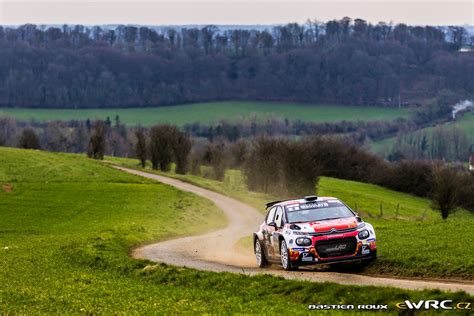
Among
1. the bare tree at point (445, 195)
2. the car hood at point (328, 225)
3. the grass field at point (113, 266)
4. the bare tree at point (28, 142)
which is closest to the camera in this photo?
the grass field at point (113, 266)

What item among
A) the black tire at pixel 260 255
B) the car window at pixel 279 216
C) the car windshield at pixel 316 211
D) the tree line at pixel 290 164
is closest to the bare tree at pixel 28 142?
the tree line at pixel 290 164

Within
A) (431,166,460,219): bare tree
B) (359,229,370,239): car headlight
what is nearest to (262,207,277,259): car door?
(359,229,370,239): car headlight

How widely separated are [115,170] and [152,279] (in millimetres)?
57251

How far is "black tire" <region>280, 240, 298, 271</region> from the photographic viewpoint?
23.2 metres

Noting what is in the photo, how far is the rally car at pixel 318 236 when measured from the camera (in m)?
22.6

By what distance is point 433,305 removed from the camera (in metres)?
15.4

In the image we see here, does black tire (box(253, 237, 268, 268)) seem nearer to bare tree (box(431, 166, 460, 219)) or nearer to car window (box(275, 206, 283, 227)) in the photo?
car window (box(275, 206, 283, 227))

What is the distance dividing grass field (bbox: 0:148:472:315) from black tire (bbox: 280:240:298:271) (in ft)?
6.66

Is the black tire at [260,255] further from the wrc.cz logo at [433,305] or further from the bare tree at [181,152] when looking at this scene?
the bare tree at [181,152]

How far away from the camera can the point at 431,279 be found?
20.8 m

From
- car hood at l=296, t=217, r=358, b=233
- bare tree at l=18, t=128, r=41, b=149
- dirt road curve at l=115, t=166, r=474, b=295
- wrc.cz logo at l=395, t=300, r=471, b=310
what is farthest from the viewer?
bare tree at l=18, t=128, r=41, b=149

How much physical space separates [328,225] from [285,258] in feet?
4.79

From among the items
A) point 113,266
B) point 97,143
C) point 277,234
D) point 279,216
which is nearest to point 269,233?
point 279,216

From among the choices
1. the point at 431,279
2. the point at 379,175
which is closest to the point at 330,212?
the point at 431,279
